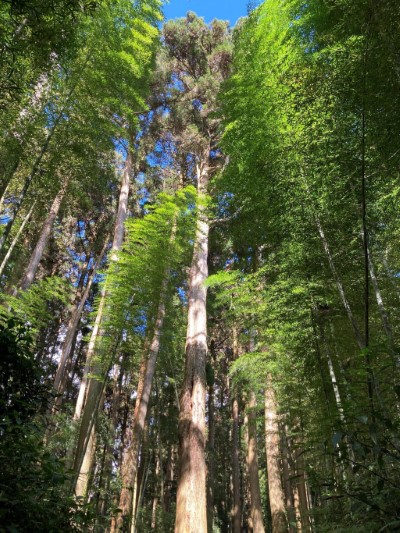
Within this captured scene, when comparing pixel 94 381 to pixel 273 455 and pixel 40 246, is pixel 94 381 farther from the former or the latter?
pixel 40 246

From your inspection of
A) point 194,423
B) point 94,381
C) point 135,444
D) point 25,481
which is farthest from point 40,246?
point 25,481

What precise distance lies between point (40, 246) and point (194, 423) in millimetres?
6488

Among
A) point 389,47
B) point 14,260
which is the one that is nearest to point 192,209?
point 389,47

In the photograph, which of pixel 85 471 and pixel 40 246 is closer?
pixel 85 471

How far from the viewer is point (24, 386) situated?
2.72m

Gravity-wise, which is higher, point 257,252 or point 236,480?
point 257,252

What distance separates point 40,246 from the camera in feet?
29.5

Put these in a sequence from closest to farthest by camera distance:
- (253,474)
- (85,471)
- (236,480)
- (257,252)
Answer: (85,471) → (257,252) → (253,474) → (236,480)

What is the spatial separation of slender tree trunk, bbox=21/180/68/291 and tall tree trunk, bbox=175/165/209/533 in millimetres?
4291

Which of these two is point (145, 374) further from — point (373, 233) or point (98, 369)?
point (373, 233)

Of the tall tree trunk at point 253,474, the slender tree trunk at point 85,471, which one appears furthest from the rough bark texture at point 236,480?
the slender tree trunk at point 85,471

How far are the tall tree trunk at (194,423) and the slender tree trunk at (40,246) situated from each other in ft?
14.1

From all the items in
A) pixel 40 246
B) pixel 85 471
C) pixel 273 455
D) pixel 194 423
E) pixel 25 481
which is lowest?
pixel 25 481

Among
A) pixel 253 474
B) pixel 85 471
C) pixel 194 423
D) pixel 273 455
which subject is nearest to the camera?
pixel 194 423
